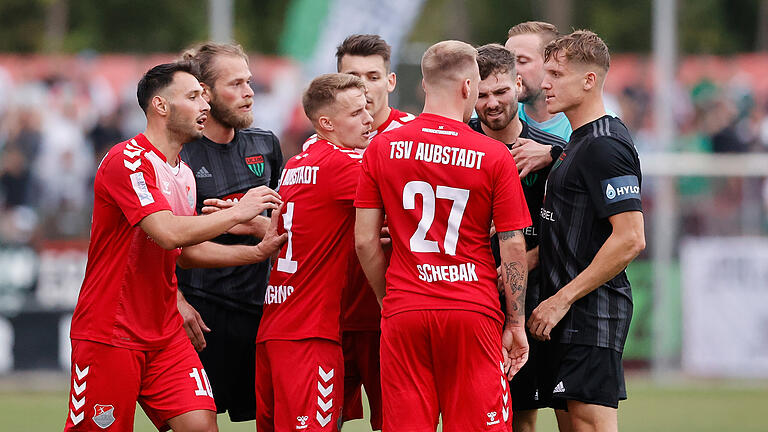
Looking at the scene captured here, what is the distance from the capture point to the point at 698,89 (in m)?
20.2

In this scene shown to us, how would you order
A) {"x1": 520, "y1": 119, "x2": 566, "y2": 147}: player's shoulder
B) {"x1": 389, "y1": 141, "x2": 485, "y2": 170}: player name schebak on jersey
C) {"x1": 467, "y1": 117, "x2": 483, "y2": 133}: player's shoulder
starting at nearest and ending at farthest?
{"x1": 389, "y1": 141, "x2": 485, "y2": 170}: player name schebak on jersey, {"x1": 520, "y1": 119, "x2": 566, "y2": 147}: player's shoulder, {"x1": 467, "y1": 117, "x2": 483, "y2": 133}: player's shoulder

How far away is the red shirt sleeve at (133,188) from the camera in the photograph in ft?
21.5

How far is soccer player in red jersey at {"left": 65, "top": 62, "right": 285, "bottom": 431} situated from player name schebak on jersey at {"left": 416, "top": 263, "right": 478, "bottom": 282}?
1.03 metres

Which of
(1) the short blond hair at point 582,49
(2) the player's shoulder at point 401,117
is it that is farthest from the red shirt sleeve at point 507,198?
(2) the player's shoulder at point 401,117

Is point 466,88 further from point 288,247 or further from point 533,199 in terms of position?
point 288,247

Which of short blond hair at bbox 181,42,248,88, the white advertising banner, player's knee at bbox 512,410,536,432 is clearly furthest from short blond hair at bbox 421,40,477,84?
the white advertising banner

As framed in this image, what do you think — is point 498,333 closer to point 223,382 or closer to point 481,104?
point 481,104

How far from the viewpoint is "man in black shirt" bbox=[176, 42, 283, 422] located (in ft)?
25.2

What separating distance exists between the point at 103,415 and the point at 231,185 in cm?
183

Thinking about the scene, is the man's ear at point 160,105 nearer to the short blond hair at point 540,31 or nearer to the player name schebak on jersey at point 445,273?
the player name schebak on jersey at point 445,273

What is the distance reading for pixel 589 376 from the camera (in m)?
6.63

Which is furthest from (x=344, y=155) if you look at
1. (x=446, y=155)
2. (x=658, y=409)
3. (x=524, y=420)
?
(x=658, y=409)

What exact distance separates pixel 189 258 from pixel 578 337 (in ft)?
8.04

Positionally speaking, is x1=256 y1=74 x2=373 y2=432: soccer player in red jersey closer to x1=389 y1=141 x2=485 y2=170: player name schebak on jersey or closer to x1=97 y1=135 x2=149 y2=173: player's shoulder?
x1=389 y1=141 x2=485 y2=170: player name schebak on jersey
